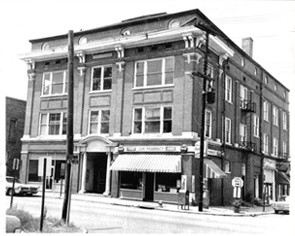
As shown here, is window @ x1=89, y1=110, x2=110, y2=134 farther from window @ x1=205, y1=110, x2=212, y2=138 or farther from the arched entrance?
window @ x1=205, y1=110, x2=212, y2=138

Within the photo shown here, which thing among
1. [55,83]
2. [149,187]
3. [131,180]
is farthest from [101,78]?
[149,187]

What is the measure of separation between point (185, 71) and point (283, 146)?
29.8 ft

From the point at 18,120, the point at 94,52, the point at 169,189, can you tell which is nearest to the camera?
the point at 18,120

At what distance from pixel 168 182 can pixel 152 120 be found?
11.7 feet

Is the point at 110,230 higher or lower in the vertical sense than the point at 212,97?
lower

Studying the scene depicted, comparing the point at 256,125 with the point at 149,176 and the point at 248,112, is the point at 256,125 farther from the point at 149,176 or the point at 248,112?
the point at 149,176

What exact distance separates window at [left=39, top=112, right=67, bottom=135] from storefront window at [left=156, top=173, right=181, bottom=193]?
6.42m

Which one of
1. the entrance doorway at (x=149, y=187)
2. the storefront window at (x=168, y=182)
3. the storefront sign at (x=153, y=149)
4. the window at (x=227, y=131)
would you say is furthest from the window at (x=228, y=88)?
A: the entrance doorway at (x=149, y=187)

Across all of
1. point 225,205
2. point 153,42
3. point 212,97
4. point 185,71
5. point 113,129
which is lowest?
point 225,205

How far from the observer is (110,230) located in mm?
9992

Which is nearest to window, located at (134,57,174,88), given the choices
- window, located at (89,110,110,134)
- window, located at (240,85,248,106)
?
window, located at (89,110,110,134)

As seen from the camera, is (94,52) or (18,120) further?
(94,52)

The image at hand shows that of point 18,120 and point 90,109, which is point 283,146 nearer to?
point 18,120

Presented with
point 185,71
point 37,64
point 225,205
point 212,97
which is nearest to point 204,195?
point 225,205
